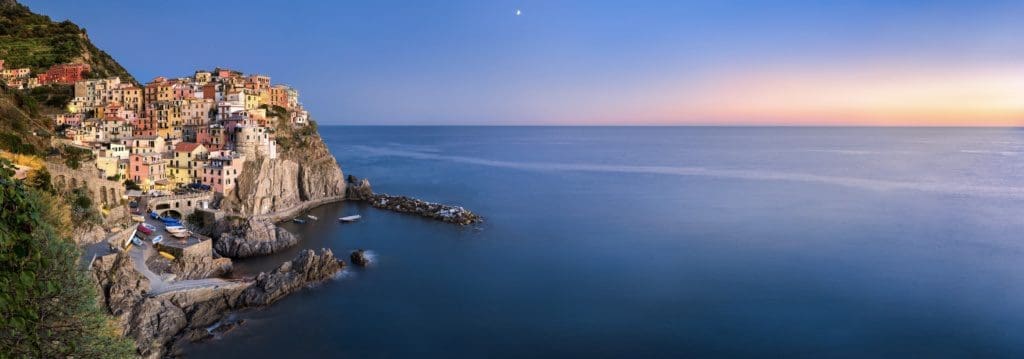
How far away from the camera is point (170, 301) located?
77.9ft

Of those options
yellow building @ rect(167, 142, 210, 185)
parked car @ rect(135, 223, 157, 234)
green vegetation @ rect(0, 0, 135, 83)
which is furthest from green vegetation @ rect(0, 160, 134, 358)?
green vegetation @ rect(0, 0, 135, 83)

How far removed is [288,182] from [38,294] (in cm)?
4225

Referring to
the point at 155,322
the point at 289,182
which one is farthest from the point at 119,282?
the point at 289,182

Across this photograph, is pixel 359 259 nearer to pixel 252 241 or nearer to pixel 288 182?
pixel 252 241

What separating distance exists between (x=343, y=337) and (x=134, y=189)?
83.9 feet

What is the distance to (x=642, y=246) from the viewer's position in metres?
38.3

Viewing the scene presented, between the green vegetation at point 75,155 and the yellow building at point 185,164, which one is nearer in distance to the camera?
the green vegetation at point 75,155

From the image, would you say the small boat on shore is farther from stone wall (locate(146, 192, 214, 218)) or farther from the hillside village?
stone wall (locate(146, 192, 214, 218))

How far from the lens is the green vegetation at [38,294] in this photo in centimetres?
622

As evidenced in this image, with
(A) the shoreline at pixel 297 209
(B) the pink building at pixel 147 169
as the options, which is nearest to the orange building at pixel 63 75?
(B) the pink building at pixel 147 169

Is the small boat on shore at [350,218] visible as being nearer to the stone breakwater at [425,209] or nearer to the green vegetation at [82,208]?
the stone breakwater at [425,209]

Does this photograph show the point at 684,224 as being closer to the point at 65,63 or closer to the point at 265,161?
the point at 265,161

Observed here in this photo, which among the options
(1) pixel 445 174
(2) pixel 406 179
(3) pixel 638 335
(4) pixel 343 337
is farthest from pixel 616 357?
(1) pixel 445 174

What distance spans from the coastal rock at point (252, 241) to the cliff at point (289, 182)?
770cm
